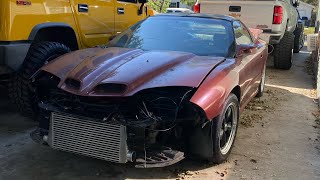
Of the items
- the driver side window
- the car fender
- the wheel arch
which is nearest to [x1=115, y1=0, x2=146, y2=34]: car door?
the wheel arch

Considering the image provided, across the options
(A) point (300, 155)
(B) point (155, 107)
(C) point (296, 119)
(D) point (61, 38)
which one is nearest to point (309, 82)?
(C) point (296, 119)

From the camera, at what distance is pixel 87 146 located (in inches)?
138

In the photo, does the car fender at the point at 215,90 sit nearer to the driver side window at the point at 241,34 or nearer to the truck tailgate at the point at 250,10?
the driver side window at the point at 241,34

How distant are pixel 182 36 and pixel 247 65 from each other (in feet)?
2.77

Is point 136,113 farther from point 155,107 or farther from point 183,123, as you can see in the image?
point 183,123

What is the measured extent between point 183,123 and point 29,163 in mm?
1586

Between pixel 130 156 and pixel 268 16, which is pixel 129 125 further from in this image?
pixel 268 16

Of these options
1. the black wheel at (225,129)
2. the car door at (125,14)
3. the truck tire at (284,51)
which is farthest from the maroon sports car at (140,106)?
the truck tire at (284,51)

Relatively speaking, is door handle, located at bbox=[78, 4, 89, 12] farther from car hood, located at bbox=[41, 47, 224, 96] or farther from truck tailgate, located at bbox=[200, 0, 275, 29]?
truck tailgate, located at bbox=[200, 0, 275, 29]

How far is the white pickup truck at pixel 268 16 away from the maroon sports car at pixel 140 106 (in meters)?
5.01

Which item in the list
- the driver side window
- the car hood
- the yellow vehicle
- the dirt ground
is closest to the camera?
the car hood

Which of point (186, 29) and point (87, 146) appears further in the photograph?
point (186, 29)

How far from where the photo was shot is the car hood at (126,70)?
3.53 meters

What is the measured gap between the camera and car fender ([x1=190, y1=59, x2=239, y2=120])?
3.37 m
